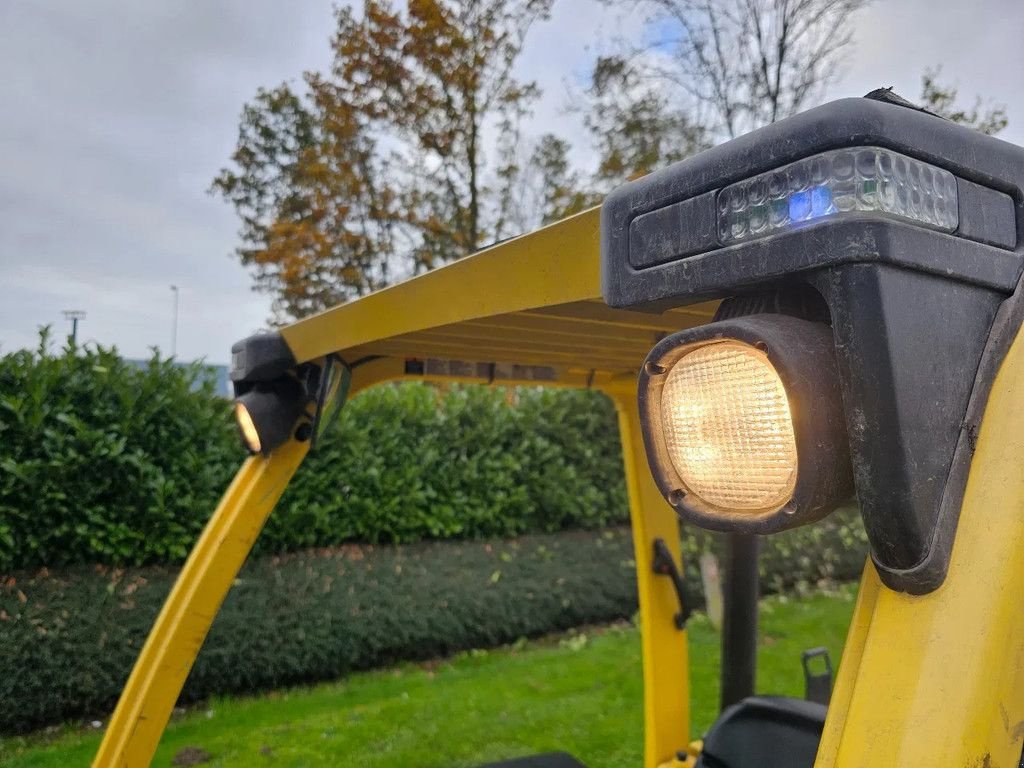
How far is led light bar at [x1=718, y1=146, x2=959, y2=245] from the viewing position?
70 cm

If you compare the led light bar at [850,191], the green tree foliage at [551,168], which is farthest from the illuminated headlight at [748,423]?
the green tree foliage at [551,168]

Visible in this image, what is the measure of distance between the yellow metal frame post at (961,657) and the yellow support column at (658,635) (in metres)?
1.86

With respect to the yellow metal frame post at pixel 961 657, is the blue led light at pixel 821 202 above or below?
above

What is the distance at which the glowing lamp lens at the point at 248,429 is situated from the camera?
2.17 m

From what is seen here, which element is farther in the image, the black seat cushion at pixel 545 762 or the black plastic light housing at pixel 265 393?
the black seat cushion at pixel 545 762

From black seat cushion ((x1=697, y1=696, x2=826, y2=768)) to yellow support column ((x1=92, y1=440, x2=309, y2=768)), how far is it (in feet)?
4.57

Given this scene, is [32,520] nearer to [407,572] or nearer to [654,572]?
[407,572]

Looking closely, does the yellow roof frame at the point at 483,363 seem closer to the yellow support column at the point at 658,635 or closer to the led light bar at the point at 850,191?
the yellow support column at the point at 658,635

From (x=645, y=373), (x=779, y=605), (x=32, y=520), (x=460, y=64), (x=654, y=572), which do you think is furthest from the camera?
(x=460, y=64)

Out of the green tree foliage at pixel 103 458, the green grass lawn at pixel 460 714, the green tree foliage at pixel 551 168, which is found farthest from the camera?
the green tree foliage at pixel 551 168

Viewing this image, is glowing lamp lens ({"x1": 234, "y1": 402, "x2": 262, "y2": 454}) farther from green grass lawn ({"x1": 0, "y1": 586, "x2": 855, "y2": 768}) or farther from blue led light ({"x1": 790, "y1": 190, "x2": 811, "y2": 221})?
green grass lawn ({"x1": 0, "y1": 586, "x2": 855, "y2": 768})

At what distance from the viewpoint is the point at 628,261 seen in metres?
0.91

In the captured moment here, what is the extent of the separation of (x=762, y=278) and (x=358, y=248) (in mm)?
11052

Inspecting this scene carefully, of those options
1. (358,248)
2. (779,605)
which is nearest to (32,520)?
(779,605)
